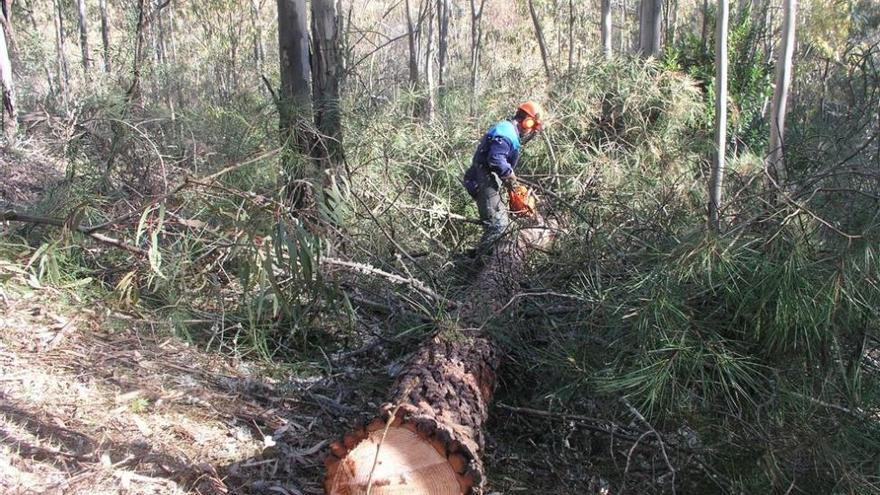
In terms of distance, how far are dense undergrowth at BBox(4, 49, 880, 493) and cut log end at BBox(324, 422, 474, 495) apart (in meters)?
0.69

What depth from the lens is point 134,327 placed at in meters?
4.50

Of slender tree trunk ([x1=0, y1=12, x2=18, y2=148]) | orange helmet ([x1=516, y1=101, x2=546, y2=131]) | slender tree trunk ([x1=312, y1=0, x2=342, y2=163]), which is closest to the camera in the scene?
slender tree trunk ([x1=312, y1=0, x2=342, y2=163])

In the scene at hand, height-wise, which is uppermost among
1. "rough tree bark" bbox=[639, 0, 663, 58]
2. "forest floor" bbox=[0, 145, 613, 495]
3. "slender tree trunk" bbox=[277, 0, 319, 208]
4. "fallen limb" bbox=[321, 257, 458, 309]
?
"rough tree bark" bbox=[639, 0, 663, 58]

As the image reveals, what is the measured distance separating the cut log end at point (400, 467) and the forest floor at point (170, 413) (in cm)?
62

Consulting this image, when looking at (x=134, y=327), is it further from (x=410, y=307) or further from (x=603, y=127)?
(x=603, y=127)

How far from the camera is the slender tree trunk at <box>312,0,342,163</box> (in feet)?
20.8

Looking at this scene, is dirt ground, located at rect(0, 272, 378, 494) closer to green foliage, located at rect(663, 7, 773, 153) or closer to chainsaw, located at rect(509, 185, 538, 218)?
chainsaw, located at rect(509, 185, 538, 218)

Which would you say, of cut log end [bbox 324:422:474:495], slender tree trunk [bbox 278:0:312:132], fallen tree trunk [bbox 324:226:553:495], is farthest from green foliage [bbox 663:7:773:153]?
cut log end [bbox 324:422:474:495]

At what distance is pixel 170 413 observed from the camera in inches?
144

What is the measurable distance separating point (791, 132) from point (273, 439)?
3.33 meters

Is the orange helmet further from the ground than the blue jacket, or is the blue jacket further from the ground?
the orange helmet

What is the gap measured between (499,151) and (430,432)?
145 inches

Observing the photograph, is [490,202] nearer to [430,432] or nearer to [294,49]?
[294,49]

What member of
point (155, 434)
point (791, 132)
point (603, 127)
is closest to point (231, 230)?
point (155, 434)
